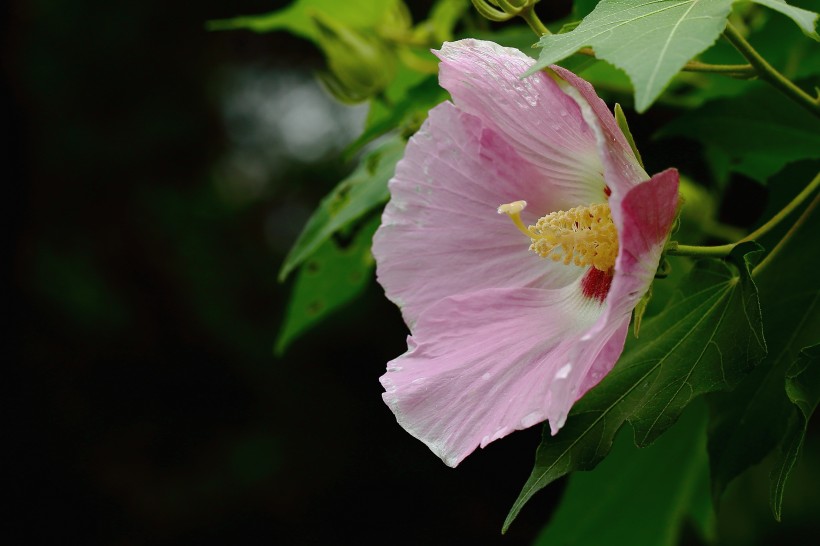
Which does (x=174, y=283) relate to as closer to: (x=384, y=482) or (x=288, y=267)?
(x=384, y=482)

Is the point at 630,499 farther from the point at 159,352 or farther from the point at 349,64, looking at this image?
the point at 159,352

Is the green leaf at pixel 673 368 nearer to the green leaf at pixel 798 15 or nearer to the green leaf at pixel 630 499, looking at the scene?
the green leaf at pixel 798 15

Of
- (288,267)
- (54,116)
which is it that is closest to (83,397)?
(54,116)

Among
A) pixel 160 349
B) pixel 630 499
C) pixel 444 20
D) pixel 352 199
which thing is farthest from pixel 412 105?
pixel 160 349

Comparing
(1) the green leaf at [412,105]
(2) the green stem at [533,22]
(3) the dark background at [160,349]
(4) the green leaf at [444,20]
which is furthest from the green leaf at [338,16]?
(3) the dark background at [160,349]

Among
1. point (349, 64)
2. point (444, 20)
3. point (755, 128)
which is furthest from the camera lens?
point (444, 20)

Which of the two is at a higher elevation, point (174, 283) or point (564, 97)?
point (564, 97)
